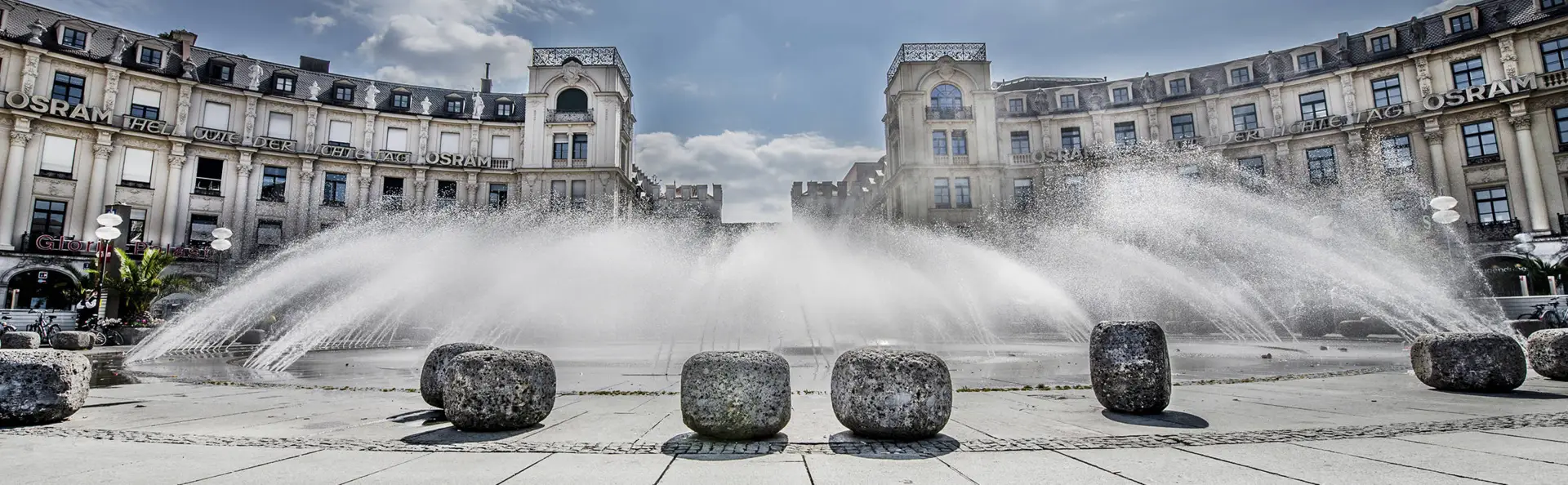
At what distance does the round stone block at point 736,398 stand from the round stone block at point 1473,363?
376 inches

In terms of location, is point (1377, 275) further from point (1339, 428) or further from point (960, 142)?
point (1339, 428)

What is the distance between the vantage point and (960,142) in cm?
4741

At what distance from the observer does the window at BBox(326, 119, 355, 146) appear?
45.1 metres

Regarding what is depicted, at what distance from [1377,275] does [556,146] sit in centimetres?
4996

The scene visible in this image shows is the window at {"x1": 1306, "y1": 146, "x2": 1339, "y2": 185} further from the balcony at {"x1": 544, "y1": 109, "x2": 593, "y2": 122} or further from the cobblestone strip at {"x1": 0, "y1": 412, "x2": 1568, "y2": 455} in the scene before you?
the balcony at {"x1": 544, "y1": 109, "x2": 593, "y2": 122}

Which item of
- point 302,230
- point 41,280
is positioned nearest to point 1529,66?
point 302,230

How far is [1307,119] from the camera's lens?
40.9 m

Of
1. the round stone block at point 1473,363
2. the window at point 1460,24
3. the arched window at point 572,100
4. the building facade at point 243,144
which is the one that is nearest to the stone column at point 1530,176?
the window at point 1460,24

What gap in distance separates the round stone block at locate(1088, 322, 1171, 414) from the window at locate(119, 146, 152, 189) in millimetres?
51838

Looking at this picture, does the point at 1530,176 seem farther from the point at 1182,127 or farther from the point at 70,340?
the point at 70,340

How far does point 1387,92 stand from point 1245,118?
22.9 feet

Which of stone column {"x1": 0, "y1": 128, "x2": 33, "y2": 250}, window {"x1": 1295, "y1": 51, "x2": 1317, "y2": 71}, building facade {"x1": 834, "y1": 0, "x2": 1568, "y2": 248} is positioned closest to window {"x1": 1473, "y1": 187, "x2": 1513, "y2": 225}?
building facade {"x1": 834, "y1": 0, "x2": 1568, "y2": 248}

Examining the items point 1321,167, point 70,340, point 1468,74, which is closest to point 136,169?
point 70,340

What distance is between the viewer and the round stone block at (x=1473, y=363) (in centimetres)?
881
